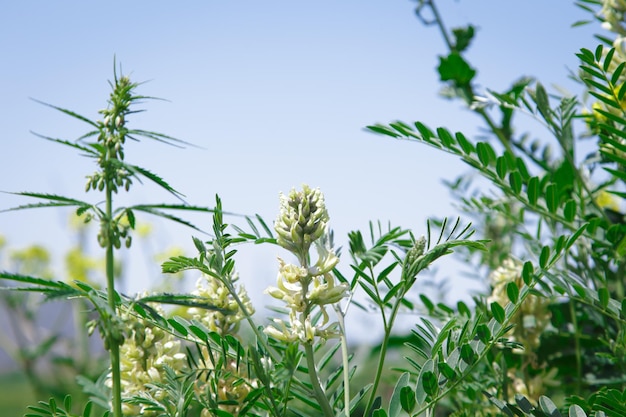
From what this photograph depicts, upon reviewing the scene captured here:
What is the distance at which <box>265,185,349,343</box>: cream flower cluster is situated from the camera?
0.77 meters

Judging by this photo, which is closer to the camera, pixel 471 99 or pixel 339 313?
pixel 339 313

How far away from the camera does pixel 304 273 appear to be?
0.77 meters

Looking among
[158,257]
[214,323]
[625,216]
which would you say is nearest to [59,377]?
[158,257]

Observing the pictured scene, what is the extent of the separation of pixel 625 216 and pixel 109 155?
1.10 m

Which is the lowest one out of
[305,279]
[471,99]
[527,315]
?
[527,315]

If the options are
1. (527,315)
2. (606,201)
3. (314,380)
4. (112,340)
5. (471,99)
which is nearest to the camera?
(112,340)

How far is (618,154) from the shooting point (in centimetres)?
116

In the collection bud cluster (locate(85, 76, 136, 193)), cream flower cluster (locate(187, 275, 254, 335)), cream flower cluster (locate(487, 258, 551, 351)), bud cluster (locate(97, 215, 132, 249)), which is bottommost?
cream flower cluster (locate(487, 258, 551, 351))

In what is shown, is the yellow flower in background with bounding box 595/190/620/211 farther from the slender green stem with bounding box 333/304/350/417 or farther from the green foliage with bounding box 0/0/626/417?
the slender green stem with bounding box 333/304/350/417

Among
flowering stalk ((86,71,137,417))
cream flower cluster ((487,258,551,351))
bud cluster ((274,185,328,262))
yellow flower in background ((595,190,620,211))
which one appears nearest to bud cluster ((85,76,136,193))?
flowering stalk ((86,71,137,417))

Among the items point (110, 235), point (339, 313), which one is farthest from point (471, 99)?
point (110, 235)

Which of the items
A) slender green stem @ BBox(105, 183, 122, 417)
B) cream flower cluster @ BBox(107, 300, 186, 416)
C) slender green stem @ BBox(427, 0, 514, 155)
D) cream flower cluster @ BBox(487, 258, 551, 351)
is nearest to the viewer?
slender green stem @ BBox(105, 183, 122, 417)

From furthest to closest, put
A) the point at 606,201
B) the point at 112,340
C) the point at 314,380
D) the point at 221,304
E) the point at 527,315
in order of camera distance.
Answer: the point at 606,201
the point at 527,315
the point at 221,304
the point at 314,380
the point at 112,340

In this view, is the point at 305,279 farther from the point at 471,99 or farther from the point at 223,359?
the point at 471,99
